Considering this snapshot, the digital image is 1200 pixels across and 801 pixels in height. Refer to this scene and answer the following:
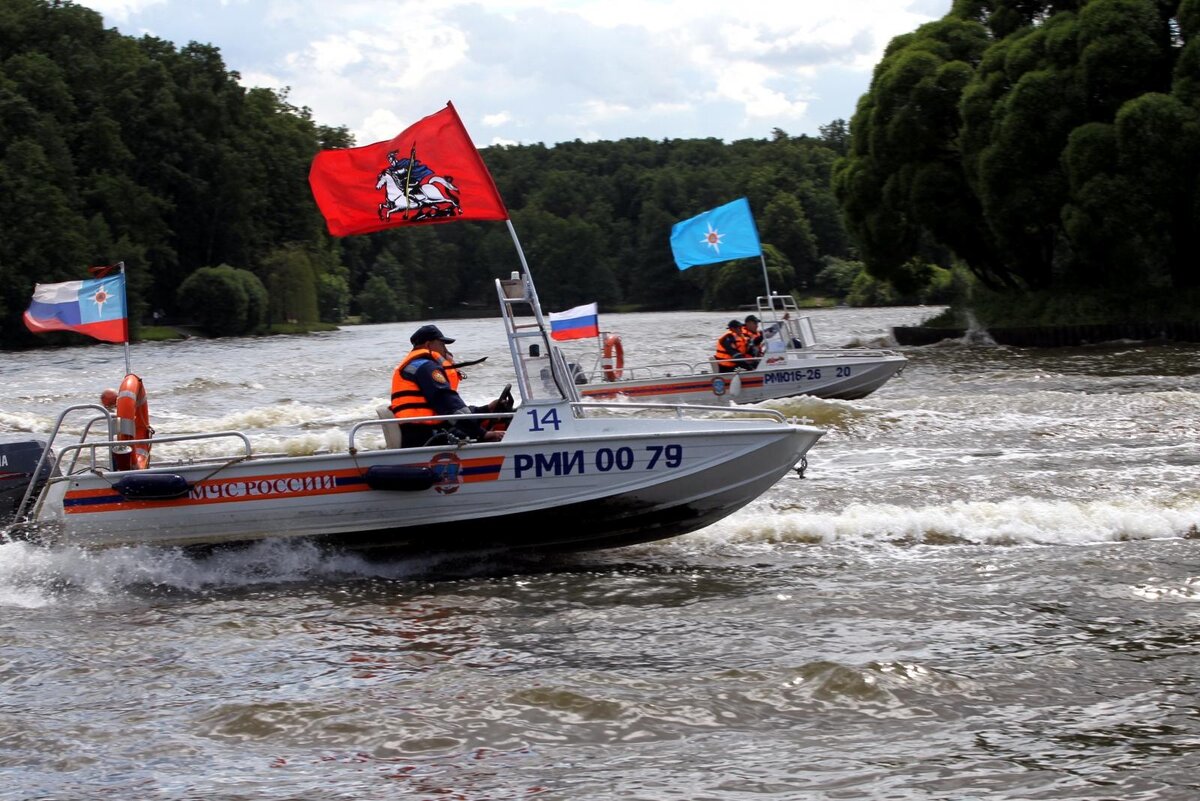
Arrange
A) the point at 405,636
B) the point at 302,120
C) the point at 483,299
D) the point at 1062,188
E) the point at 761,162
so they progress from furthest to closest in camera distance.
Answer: the point at 761,162
the point at 483,299
the point at 302,120
the point at 1062,188
the point at 405,636

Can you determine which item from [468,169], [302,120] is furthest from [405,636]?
[302,120]

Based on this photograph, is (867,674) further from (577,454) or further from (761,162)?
(761,162)

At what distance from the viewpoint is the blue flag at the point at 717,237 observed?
24812 millimetres

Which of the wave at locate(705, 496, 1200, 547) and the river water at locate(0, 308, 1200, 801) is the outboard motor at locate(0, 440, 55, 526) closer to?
the river water at locate(0, 308, 1200, 801)

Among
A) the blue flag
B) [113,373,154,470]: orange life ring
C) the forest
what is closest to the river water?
[113,373,154,470]: orange life ring

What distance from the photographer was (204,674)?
894 centimetres

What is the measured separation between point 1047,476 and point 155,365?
48.2 meters

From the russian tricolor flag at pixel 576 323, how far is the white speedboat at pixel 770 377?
741mm

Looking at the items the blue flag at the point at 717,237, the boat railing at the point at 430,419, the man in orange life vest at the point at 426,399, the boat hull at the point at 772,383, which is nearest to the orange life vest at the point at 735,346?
the boat hull at the point at 772,383

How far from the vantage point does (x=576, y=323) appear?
1024 inches

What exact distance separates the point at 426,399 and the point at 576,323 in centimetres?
1432

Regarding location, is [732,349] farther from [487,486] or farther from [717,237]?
[487,486]

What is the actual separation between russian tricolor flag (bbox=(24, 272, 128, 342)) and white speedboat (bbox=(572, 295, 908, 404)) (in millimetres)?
11984

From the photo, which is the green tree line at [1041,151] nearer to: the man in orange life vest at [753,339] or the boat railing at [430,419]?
the man in orange life vest at [753,339]
